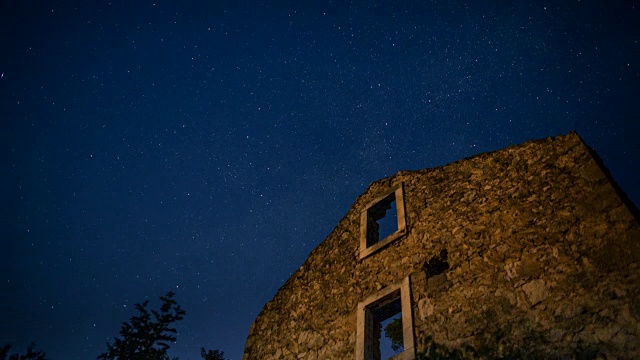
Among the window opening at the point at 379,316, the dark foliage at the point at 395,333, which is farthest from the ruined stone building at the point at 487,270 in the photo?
the dark foliage at the point at 395,333

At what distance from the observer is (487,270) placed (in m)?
5.51

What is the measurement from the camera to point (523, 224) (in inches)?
218

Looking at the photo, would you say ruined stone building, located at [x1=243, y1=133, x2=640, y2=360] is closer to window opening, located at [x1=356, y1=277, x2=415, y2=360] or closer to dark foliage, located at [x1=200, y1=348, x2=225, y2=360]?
window opening, located at [x1=356, y1=277, x2=415, y2=360]

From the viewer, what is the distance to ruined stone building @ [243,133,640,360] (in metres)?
4.39

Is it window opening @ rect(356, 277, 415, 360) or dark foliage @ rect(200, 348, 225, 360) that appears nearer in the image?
window opening @ rect(356, 277, 415, 360)

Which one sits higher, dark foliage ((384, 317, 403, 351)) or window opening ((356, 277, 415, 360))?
dark foliage ((384, 317, 403, 351))

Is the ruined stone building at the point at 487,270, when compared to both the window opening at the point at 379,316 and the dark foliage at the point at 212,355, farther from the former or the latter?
the dark foliage at the point at 212,355

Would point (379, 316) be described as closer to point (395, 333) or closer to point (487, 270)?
point (487, 270)

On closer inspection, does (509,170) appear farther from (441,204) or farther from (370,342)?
(370,342)

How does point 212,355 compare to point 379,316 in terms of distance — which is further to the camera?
point 212,355

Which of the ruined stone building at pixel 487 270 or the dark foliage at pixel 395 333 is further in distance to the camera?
the dark foliage at pixel 395 333

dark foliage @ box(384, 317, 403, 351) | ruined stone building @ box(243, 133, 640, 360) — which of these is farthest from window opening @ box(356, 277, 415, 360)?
dark foliage @ box(384, 317, 403, 351)

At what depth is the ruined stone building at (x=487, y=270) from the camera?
4.39 m

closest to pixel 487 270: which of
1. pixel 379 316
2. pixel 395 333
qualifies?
pixel 379 316
